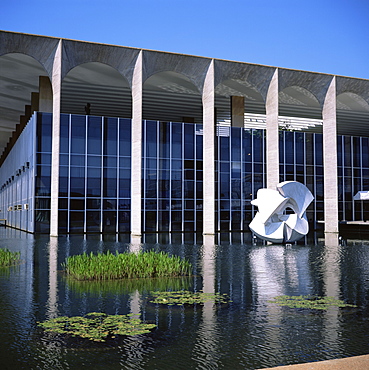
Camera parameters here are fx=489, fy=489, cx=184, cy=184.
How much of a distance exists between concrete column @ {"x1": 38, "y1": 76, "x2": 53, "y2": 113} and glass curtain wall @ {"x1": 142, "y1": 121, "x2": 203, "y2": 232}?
22.2ft

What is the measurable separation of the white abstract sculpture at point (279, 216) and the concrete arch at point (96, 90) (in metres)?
15.1

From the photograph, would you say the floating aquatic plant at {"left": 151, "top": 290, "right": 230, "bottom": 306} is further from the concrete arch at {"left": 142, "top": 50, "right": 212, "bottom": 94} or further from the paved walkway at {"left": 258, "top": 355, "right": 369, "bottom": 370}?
the concrete arch at {"left": 142, "top": 50, "right": 212, "bottom": 94}

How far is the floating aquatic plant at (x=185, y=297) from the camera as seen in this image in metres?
8.45

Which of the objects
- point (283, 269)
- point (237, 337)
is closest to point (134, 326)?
point (237, 337)

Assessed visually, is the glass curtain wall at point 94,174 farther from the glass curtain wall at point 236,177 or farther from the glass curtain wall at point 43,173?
the glass curtain wall at point 236,177

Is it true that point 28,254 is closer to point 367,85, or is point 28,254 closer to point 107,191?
point 107,191

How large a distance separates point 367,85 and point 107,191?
22.8 metres

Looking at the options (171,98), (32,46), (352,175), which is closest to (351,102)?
(352,175)

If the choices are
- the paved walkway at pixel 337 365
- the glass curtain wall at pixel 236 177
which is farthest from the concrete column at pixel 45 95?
the paved walkway at pixel 337 365

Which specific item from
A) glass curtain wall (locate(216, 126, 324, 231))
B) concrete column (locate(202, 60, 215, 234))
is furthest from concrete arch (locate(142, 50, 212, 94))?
glass curtain wall (locate(216, 126, 324, 231))

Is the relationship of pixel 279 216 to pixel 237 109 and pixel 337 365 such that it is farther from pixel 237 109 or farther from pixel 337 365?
pixel 337 365

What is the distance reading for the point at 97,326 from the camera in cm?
662

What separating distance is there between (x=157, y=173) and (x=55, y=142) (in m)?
8.21

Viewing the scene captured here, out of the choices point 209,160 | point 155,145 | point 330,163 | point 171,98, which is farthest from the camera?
point 171,98
